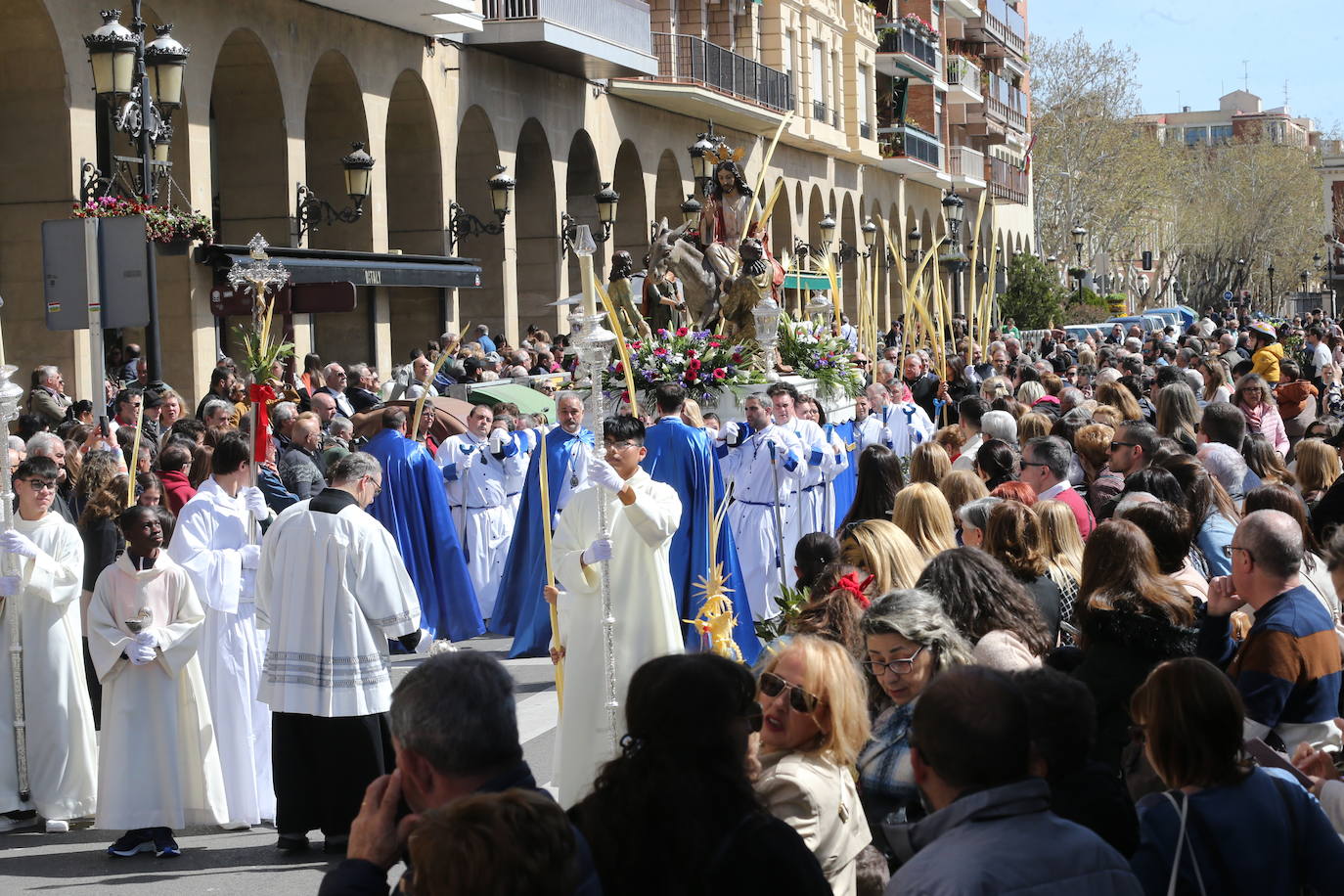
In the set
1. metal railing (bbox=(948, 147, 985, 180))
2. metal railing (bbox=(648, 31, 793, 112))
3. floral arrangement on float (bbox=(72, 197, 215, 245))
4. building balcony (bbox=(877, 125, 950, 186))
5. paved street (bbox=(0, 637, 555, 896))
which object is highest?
metal railing (bbox=(948, 147, 985, 180))

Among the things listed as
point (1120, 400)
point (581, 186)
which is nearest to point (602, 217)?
point (581, 186)

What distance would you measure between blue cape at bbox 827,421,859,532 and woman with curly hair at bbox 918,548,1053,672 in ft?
28.3

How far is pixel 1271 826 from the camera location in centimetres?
378

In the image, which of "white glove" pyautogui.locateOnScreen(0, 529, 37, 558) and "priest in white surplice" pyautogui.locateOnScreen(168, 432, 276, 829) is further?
"priest in white surplice" pyautogui.locateOnScreen(168, 432, 276, 829)

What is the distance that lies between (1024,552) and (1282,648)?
134cm

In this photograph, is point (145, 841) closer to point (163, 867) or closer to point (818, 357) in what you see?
point (163, 867)

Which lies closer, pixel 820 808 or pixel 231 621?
pixel 820 808

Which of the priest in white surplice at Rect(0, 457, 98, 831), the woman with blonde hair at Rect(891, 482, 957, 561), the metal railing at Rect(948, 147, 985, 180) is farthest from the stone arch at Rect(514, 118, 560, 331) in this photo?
the metal railing at Rect(948, 147, 985, 180)

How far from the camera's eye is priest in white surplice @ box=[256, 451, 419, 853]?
7.24m

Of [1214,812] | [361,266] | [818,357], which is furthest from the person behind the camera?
[361,266]

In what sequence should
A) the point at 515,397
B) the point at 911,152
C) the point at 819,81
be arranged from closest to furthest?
the point at 515,397 < the point at 819,81 < the point at 911,152

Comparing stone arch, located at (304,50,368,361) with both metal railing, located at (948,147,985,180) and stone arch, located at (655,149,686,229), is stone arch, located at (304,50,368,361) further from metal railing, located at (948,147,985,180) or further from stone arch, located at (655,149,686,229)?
metal railing, located at (948,147,985,180)

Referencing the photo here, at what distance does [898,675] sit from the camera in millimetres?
4734

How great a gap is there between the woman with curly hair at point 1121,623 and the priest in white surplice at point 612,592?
2.45 m
